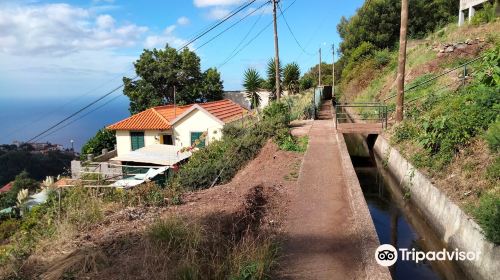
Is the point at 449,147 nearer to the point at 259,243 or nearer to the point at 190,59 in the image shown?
the point at 259,243

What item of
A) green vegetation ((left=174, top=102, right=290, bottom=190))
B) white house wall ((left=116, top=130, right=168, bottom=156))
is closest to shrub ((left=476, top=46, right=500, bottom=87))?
green vegetation ((left=174, top=102, right=290, bottom=190))

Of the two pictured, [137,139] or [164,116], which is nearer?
[137,139]

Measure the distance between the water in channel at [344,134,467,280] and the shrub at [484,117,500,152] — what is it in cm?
224

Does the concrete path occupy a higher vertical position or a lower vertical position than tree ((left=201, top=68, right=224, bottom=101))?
lower

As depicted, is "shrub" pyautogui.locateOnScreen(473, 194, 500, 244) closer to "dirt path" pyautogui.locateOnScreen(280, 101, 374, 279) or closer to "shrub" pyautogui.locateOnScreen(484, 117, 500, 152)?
"shrub" pyautogui.locateOnScreen(484, 117, 500, 152)

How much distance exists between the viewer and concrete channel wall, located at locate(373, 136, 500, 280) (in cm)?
592

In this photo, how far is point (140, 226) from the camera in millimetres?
6316

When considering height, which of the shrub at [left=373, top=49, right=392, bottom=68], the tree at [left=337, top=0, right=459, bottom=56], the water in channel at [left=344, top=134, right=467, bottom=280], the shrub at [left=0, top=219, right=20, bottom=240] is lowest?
the shrub at [left=0, top=219, right=20, bottom=240]

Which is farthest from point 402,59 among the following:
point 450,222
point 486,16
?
point 486,16

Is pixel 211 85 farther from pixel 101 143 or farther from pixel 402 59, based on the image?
pixel 402 59

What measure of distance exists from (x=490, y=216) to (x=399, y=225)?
3.77m

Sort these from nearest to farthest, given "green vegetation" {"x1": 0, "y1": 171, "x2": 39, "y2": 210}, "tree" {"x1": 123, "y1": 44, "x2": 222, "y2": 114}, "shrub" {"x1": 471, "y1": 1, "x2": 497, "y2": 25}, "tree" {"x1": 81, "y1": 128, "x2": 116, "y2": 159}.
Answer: "green vegetation" {"x1": 0, "y1": 171, "x2": 39, "y2": 210}
"shrub" {"x1": 471, "y1": 1, "x2": 497, "y2": 25}
"tree" {"x1": 81, "y1": 128, "x2": 116, "y2": 159}
"tree" {"x1": 123, "y1": 44, "x2": 222, "y2": 114}

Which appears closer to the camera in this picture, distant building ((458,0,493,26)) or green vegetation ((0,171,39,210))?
green vegetation ((0,171,39,210))

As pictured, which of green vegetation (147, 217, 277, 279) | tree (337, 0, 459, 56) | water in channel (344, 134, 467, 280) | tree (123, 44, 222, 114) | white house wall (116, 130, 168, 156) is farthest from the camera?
tree (337, 0, 459, 56)
